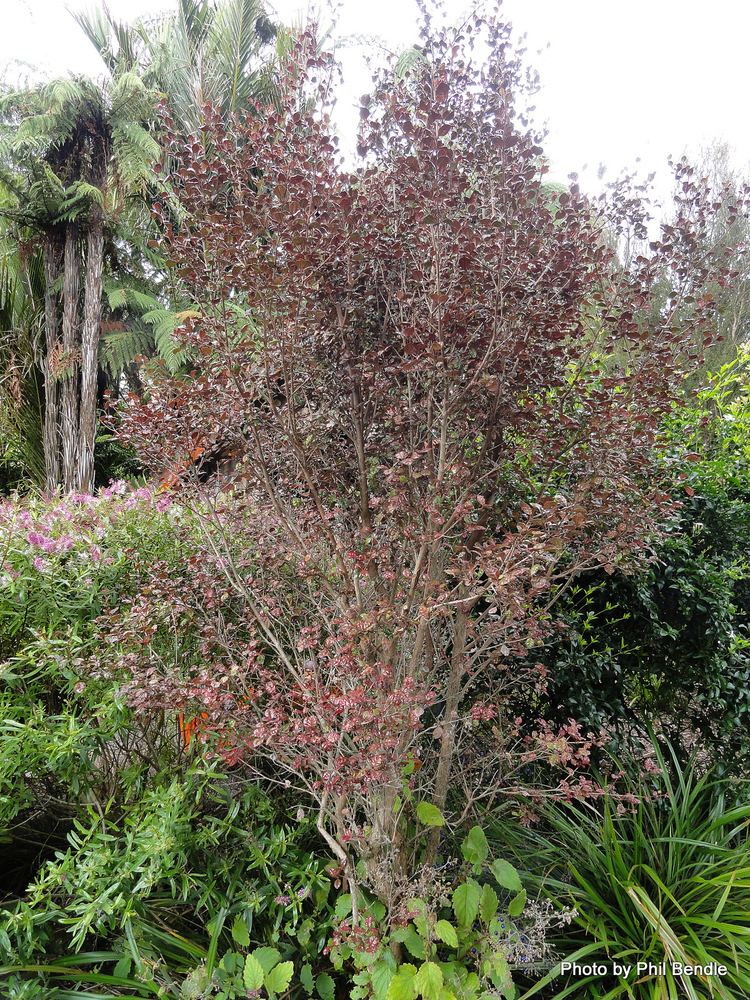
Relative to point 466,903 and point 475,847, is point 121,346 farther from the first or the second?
point 466,903

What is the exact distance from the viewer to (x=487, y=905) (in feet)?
6.07

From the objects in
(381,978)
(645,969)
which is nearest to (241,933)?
(381,978)

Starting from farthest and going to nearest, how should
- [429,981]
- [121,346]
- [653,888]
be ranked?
[121,346]
[653,888]
[429,981]

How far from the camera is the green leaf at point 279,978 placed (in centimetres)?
170

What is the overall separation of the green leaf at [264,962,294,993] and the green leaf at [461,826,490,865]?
610mm

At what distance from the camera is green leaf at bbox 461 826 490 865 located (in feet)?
6.33

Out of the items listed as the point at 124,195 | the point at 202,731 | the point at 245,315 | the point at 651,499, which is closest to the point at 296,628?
the point at 202,731

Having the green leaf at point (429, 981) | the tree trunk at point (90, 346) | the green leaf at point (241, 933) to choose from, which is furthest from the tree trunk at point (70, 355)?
the green leaf at point (429, 981)

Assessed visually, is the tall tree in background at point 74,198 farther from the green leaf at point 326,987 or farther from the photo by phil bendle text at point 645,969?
the photo by phil bendle text at point 645,969

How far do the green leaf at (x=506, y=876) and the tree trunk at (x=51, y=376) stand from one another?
9269 mm

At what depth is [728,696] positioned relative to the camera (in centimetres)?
274

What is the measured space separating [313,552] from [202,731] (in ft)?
2.56

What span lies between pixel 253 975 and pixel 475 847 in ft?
2.43

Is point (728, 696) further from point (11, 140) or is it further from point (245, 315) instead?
point (11, 140)
